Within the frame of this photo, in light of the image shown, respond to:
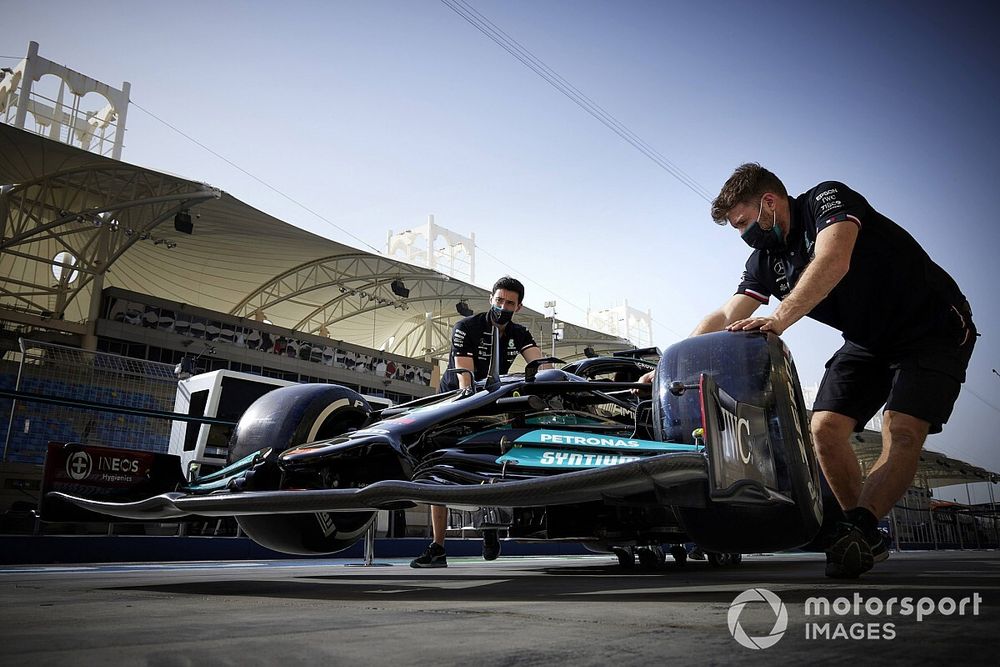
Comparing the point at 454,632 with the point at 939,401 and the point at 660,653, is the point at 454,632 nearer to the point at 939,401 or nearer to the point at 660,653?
the point at 660,653

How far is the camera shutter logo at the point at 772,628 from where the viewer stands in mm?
1184

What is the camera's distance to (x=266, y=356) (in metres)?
28.6

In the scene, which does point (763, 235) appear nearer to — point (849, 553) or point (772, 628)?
point (849, 553)

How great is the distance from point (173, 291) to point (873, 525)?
39.7m

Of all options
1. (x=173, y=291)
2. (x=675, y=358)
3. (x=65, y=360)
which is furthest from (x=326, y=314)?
(x=675, y=358)

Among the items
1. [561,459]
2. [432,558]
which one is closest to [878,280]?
[561,459]

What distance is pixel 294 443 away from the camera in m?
3.28

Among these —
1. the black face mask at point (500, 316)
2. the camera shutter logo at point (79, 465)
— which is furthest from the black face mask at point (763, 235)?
the camera shutter logo at point (79, 465)

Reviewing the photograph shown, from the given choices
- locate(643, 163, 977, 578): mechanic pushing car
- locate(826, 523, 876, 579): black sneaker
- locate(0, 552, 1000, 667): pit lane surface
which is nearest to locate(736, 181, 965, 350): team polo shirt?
locate(643, 163, 977, 578): mechanic pushing car

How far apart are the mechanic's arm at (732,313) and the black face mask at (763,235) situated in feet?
1.23

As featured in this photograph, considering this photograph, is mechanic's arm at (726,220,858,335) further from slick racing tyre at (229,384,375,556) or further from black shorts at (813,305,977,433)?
slick racing tyre at (229,384,375,556)

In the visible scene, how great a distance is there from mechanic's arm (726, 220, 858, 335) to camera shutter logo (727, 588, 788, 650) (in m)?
0.94

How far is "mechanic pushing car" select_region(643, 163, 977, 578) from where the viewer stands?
2.69 m

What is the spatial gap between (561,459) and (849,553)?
1.21 m
